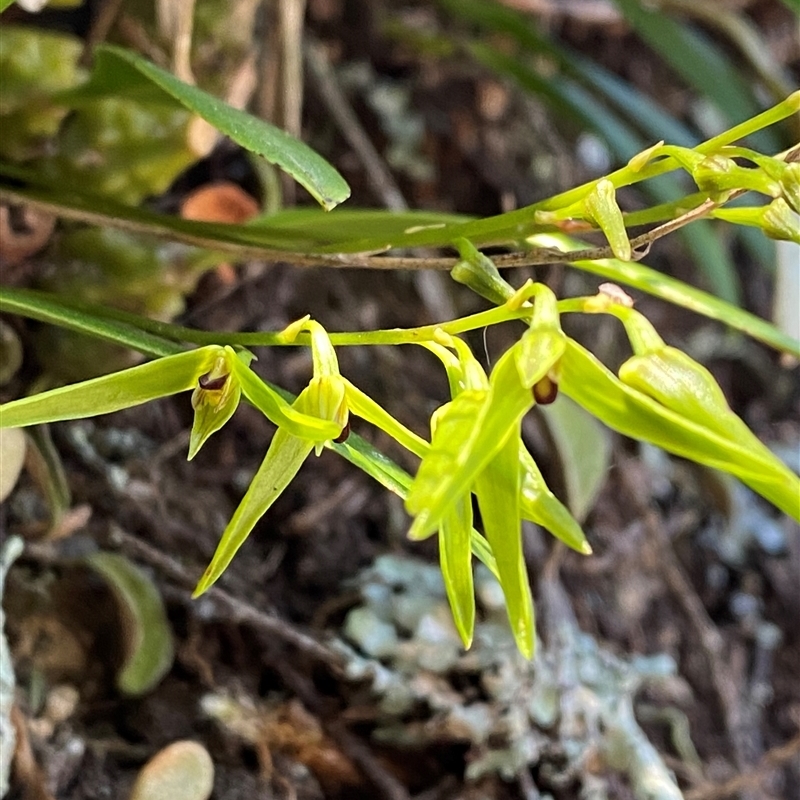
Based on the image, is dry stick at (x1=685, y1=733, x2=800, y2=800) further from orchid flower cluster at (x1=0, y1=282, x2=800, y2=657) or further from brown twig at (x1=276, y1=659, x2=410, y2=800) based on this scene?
orchid flower cluster at (x1=0, y1=282, x2=800, y2=657)

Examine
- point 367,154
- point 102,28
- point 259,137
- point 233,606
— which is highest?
point 259,137

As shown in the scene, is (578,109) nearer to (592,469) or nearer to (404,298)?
(404,298)

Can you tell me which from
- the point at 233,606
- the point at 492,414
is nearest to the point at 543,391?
the point at 492,414

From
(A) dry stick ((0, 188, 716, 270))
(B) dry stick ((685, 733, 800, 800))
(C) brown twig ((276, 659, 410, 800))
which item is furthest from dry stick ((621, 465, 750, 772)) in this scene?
(A) dry stick ((0, 188, 716, 270))

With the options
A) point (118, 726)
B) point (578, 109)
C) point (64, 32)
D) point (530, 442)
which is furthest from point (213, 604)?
point (578, 109)

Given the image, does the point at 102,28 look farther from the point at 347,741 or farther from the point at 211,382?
the point at 347,741

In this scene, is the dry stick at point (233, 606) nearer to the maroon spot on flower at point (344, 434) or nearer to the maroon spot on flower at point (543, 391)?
the maroon spot on flower at point (344, 434)

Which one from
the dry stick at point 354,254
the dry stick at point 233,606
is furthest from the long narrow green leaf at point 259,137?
the dry stick at point 233,606
